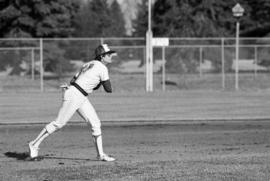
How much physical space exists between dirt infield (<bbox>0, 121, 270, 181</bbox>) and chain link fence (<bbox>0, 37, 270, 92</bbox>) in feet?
51.7

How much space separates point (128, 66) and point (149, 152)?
30512 millimetres

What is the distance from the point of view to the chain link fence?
33250 mm

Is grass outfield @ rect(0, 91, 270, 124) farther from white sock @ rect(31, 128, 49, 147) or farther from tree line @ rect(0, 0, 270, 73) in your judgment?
tree line @ rect(0, 0, 270, 73)

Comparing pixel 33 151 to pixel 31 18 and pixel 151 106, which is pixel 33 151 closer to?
pixel 151 106

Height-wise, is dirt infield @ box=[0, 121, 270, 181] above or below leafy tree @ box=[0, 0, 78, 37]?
below

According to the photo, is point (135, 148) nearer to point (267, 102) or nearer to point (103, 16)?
point (267, 102)

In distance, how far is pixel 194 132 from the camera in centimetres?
1466

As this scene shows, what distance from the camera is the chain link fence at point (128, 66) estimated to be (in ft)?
109

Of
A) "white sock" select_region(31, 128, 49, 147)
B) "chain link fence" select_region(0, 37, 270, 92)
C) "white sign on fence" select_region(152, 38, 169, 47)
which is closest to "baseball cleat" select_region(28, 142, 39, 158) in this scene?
"white sock" select_region(31, 128, 49, 147)

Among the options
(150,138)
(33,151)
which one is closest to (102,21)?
(150,138)

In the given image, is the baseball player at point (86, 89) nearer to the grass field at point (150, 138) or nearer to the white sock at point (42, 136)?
the white sock at point (42, 136)

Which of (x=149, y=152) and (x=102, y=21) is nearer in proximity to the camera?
(x=149, y=152)

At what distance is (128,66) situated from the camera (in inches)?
1640

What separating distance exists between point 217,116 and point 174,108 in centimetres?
298
